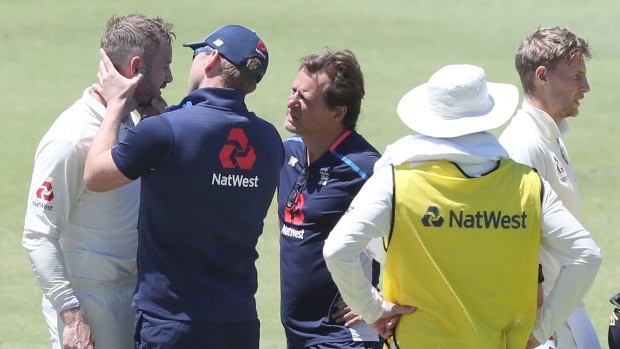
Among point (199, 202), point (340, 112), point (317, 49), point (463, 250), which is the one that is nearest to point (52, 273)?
point (199, 202)

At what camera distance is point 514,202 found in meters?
4.66

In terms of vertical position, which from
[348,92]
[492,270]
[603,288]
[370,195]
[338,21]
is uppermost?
[338,21]

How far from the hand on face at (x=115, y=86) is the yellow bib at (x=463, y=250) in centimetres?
130

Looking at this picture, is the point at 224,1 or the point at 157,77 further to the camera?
the point at 224,1

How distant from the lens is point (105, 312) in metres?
5.39

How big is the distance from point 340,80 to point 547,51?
107cm

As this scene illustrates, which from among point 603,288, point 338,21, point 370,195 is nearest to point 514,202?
point 370,195

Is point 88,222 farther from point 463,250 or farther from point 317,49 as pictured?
point 317,49

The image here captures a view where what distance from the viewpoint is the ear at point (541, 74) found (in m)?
6.14

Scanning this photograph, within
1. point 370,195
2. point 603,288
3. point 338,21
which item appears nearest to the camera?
point 370,195

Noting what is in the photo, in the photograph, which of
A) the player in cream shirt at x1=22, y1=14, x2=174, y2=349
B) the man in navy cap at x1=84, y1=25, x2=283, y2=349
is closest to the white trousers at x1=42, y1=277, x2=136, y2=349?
the player in cream shirt at x1=22, y1=14, x2=174, y2=349

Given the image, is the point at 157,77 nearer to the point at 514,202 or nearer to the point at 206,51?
the point at 206,51

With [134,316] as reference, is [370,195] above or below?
above

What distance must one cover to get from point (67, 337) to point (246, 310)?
0.78 m
